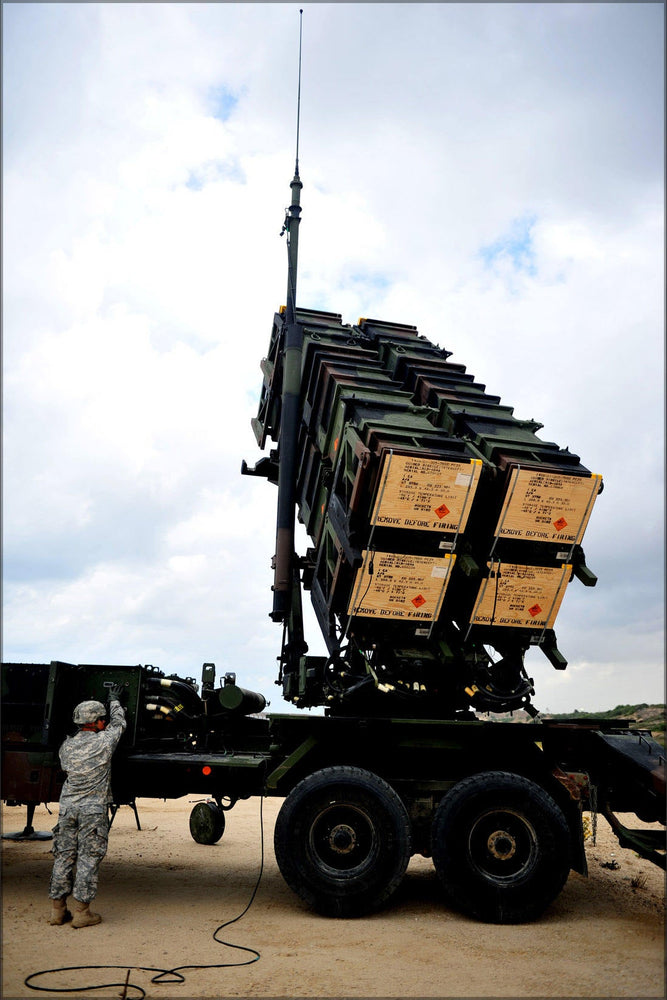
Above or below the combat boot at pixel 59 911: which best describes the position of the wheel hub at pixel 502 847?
above

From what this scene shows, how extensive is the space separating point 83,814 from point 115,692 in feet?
3.71

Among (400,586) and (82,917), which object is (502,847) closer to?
(400,586)

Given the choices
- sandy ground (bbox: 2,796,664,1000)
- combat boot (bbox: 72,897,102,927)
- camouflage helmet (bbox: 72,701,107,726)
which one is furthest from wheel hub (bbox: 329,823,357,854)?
camouflage helmet (bbox: 72,701,107,726)

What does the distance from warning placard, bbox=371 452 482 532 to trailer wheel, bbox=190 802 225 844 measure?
16.9 ft

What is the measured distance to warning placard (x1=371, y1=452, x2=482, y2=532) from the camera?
21.1ft

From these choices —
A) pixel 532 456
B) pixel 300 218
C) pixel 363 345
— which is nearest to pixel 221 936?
pixel 532 456

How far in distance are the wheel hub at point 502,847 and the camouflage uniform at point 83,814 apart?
10.2 ft

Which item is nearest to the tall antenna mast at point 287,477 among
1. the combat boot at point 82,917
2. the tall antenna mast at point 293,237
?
the tall antenna mast at point 293,237

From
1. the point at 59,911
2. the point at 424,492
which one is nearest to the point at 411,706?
the point at 424,492

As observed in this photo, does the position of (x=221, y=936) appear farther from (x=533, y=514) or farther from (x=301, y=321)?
(x=301, y=321)

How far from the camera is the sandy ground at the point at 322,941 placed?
4.86 metres

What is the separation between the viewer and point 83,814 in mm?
6312

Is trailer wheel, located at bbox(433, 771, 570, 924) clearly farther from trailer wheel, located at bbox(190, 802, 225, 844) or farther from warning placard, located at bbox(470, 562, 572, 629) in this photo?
trailer wheel, located at bbox(190, 802, 225, 844)

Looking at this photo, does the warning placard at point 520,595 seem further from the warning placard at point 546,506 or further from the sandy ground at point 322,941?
the sandy ground at point 322,941
